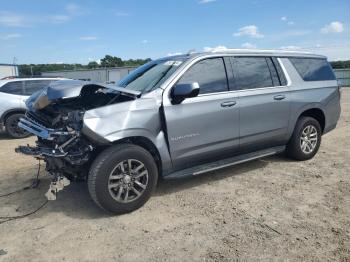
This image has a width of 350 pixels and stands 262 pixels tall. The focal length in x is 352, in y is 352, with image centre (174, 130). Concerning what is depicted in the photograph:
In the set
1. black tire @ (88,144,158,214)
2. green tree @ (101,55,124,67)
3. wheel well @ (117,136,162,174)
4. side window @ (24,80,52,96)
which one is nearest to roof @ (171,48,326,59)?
wheel well @ (117,136,162,174)

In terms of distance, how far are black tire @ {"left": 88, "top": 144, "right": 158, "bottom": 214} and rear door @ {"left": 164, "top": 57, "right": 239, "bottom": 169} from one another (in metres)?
0.43

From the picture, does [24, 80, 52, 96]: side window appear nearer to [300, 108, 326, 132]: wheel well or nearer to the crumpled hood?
the crumpled hood

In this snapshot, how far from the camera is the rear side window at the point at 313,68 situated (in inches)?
238

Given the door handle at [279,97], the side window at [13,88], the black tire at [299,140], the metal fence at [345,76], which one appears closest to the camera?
the door handle at [279,97]

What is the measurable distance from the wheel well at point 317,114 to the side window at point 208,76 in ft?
6.46

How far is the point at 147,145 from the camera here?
4.52 metres

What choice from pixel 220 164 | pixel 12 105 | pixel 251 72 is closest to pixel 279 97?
pixel 251 72

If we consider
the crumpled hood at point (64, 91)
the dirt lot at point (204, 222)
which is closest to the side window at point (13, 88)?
the dirt lot at point (204, 222)

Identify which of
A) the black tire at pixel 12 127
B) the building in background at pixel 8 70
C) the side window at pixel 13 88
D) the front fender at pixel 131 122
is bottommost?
the black tire at pixel 12 127

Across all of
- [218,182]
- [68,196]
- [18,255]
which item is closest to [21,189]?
[68,196]

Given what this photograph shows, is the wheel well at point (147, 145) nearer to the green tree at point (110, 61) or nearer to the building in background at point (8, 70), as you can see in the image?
the building in background at point (8, 70)

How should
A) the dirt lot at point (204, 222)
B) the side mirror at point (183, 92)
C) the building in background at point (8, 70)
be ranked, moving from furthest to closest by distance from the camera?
the building in background at point (8, 70) < the side mirror at point (183, 92) < the dirt lot at point (204, 222)

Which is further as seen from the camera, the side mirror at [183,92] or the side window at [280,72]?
the side window at [280,72]

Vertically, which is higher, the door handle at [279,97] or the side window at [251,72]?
the side window at [251,72]
